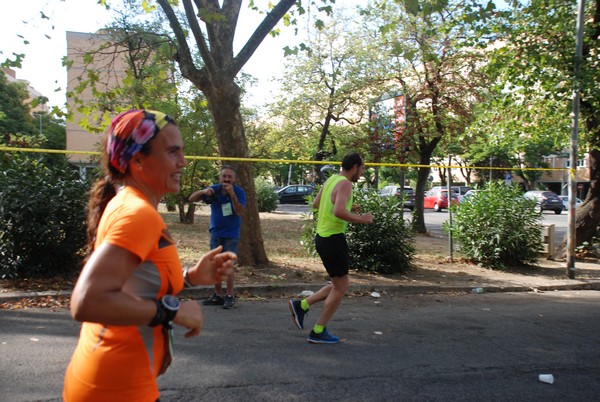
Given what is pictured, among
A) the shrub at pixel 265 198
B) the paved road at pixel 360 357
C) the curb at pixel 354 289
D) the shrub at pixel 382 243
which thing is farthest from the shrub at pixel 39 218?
the shrub at pixel 265 198

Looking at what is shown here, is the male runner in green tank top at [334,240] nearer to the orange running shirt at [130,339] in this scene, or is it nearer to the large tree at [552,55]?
the orange running shirt at [130,339]

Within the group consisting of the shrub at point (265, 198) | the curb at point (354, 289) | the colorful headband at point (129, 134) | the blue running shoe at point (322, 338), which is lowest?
the curb at point (354, 289)

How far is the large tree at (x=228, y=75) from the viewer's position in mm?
8836

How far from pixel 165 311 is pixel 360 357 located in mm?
3551

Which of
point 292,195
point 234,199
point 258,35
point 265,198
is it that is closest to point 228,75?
point 258,35

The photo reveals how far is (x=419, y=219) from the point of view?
18.3 m

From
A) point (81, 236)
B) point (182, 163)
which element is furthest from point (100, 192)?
point (81, 236)

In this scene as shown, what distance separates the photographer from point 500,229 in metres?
10.8

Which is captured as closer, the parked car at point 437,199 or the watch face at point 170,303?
the watch face at point 170,303

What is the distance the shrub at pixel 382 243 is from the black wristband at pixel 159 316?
814 centimetres

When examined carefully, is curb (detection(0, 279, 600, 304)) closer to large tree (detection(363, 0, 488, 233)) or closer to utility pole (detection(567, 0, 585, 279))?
utility pole (detection(567, 0, 585, 279))

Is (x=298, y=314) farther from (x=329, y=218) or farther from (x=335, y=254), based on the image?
(x=329, y=218)

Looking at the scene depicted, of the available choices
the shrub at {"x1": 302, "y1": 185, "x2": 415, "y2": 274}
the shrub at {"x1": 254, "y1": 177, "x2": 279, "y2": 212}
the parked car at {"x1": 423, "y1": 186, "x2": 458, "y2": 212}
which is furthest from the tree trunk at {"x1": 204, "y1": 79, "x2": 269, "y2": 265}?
the parked car at {"x1": 423, "y1": 186, "x2": 458, "y2": 212}

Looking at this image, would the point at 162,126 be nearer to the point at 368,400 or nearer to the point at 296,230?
the point at 368,400
